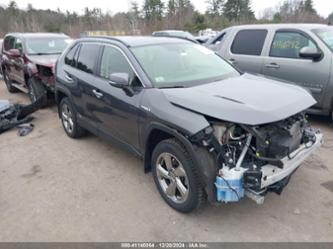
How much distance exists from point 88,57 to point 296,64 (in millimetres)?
3540

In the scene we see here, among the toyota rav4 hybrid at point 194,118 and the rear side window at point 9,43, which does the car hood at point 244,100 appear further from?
the rear side window at point 9,43

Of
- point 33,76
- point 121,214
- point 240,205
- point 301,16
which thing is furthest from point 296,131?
point 301,16

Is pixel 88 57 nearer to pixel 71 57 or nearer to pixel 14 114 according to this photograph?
pixel 71 57

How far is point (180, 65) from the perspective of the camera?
368 cm

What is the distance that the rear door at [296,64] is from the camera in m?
4.97

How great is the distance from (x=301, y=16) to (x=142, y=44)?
99.1 ft

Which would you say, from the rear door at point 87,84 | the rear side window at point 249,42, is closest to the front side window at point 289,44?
the rear side window at point 249,42

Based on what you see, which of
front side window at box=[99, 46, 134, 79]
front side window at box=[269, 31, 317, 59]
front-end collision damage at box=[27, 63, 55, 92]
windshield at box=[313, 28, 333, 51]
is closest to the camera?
front side window at box=[99, 46, 134, 79]

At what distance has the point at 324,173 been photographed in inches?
148

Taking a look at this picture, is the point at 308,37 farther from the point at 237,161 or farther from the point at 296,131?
the point at 237,161

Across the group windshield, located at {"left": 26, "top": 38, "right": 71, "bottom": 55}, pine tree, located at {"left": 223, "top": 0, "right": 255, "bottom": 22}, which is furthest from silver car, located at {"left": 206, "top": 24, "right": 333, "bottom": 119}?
pine tree, located at {"left": 223, "top": 0, "right": 255, "bottom": 22}

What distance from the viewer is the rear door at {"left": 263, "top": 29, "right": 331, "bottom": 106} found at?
16.3 ft

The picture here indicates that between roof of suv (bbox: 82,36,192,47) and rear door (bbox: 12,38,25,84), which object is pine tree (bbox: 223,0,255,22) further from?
roof of suv (bbox: 82,36,192,47)

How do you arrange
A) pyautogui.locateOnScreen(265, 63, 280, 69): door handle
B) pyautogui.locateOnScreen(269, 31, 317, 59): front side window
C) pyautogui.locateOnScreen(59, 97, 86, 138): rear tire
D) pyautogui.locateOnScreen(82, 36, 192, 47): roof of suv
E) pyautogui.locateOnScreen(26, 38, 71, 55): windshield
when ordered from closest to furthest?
pyautogui.locateOnScreen(82, 36, 192, 47): roof of suv → pyautogui.locateOnScreen(59, 97, 86, 138): rear tire → pyautogui.locateOnScreen(269, 31, 317, 59): front side window → pyautogui.locateOnScreen(265, 63, 280, 69): door handle → pyautogui.locateOnScreen(26, 38, 71, 55): windshield
